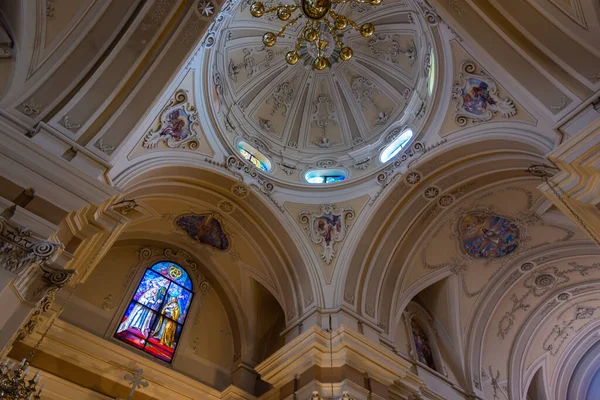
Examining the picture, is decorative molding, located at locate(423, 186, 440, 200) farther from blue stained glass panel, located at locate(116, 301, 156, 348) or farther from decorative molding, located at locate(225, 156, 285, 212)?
blue stained glass panel, located at locate(116, 301, 156, 348)

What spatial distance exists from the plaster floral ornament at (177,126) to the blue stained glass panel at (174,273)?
3.28 metres

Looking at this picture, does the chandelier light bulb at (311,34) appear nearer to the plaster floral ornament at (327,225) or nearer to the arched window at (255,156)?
the arched window at (255,156)

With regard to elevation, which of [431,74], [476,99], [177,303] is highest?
[431,74]

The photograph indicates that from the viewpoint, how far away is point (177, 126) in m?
9.70

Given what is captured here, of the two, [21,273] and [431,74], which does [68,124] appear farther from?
[431,74]

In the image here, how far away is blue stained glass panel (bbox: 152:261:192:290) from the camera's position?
447 inches

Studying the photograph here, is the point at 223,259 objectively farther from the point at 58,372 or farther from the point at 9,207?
the point at 9,207

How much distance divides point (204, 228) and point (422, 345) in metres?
6.17

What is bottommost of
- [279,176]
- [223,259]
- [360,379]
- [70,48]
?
[360,379]

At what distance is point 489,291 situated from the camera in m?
12.1

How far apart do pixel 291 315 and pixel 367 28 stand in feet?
19.8

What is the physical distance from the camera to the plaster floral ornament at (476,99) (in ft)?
29.3

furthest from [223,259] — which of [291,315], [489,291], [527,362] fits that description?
[527,362]

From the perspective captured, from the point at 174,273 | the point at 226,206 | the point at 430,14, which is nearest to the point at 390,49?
the point at 430,14
